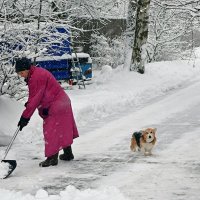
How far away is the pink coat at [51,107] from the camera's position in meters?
7.02

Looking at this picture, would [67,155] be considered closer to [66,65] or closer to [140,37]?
[66,65]

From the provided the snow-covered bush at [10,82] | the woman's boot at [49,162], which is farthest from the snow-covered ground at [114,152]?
the snow-covered bush at [10,82]

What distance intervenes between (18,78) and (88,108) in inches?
112

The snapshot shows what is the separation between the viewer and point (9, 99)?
32.3ft

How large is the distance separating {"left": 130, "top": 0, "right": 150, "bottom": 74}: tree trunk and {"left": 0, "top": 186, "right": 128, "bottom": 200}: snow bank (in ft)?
43.7

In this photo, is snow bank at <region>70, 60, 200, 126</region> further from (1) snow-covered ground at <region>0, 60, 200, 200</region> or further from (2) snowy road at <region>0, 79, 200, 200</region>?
(2) snowy road at <region>0, 79, 200, 200</region>

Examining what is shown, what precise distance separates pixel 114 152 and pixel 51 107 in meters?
1.49

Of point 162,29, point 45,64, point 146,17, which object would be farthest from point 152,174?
point 162,29

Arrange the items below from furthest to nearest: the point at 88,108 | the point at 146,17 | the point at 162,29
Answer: the point at 162,29 → the point at 146,17 → the point at 88,108

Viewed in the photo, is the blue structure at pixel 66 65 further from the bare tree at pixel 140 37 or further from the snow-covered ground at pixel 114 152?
the bare tree at pixel 140 37

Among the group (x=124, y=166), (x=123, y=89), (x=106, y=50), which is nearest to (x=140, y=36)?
(x=123, y=89)

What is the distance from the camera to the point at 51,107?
7.20 meters

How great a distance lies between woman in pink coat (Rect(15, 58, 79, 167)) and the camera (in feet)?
23.0

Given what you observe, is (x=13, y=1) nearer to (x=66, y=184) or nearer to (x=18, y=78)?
(x=18, y=78)
